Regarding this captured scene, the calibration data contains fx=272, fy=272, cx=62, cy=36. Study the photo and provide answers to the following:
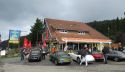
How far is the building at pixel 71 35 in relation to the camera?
5046 cm

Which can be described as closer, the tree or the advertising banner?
the advertising banner

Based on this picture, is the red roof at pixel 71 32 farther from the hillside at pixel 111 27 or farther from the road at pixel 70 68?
the road at pixel 70 68

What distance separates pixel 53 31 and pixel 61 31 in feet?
5.77

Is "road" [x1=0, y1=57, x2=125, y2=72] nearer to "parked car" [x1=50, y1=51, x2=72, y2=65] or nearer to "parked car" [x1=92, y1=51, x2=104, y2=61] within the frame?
"parked car" [x1=50, y1=51, x2=72, y2=65]

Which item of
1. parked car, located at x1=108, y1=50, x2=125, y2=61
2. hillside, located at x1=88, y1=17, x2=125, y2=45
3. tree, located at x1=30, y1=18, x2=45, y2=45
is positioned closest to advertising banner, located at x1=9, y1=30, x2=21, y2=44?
parked car, located at x1=108, y1=50, x2=125, y2=61

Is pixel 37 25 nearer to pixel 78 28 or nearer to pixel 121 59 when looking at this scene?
pixel 78 28

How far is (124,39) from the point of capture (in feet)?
227

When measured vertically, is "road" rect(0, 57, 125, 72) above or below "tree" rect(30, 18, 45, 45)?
below

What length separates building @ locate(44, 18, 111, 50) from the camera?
1986 inches

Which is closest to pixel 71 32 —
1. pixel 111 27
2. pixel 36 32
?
pixel 36 32

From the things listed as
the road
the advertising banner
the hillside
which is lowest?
the road

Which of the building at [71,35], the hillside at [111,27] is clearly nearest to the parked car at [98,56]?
the building at [71,35]

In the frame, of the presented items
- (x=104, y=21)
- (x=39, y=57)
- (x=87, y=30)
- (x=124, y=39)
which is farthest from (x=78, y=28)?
(x=104, y=21)

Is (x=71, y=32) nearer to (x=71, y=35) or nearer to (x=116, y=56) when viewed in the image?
→ (x=71, y=35)
